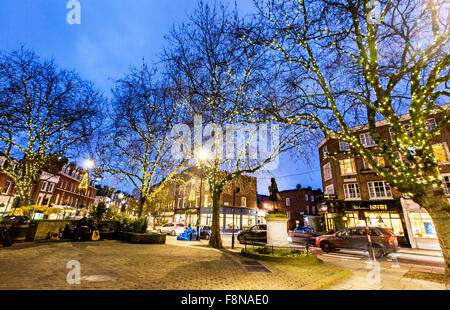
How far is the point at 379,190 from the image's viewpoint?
2089cm

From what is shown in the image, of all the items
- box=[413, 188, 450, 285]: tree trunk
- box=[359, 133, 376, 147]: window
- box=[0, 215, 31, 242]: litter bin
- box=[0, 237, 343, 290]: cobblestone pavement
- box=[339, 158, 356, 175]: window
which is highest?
box=[359, 133, 376, 147]: window

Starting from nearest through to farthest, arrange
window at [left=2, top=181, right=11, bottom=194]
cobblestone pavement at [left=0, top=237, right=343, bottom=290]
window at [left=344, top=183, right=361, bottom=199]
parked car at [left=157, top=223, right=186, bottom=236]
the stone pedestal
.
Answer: cobblestone pavement at [left=0, top=237, right=343, bottom=290] → the stone pedestal → window at [left=344, top=183, right=361, bottom=199] → parked car at [left=157, top=223, right=186, bottom=236] → window at [left=2, top=181, right=11, bottom=194]

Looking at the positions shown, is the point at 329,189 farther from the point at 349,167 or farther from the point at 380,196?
the point at 380,196

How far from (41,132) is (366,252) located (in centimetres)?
2519

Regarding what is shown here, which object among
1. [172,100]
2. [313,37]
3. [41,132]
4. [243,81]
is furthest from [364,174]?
[41,132]

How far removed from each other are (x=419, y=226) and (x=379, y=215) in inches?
119

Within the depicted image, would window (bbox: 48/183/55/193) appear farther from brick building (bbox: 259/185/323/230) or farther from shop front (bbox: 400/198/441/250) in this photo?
shop front (bbox: 400/198/441/250)

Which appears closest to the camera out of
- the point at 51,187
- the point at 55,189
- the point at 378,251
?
the point at 378,251

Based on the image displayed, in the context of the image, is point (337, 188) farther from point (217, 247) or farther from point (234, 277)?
point (234, 277)

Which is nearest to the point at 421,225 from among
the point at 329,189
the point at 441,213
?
the point at 329,189

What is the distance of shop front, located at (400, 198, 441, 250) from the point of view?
17.3m


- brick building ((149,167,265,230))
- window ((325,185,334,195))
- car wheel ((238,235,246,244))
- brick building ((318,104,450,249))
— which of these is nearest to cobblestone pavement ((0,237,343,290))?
brick building ((318,104,450,249))

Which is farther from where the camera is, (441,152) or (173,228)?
(173,228)
